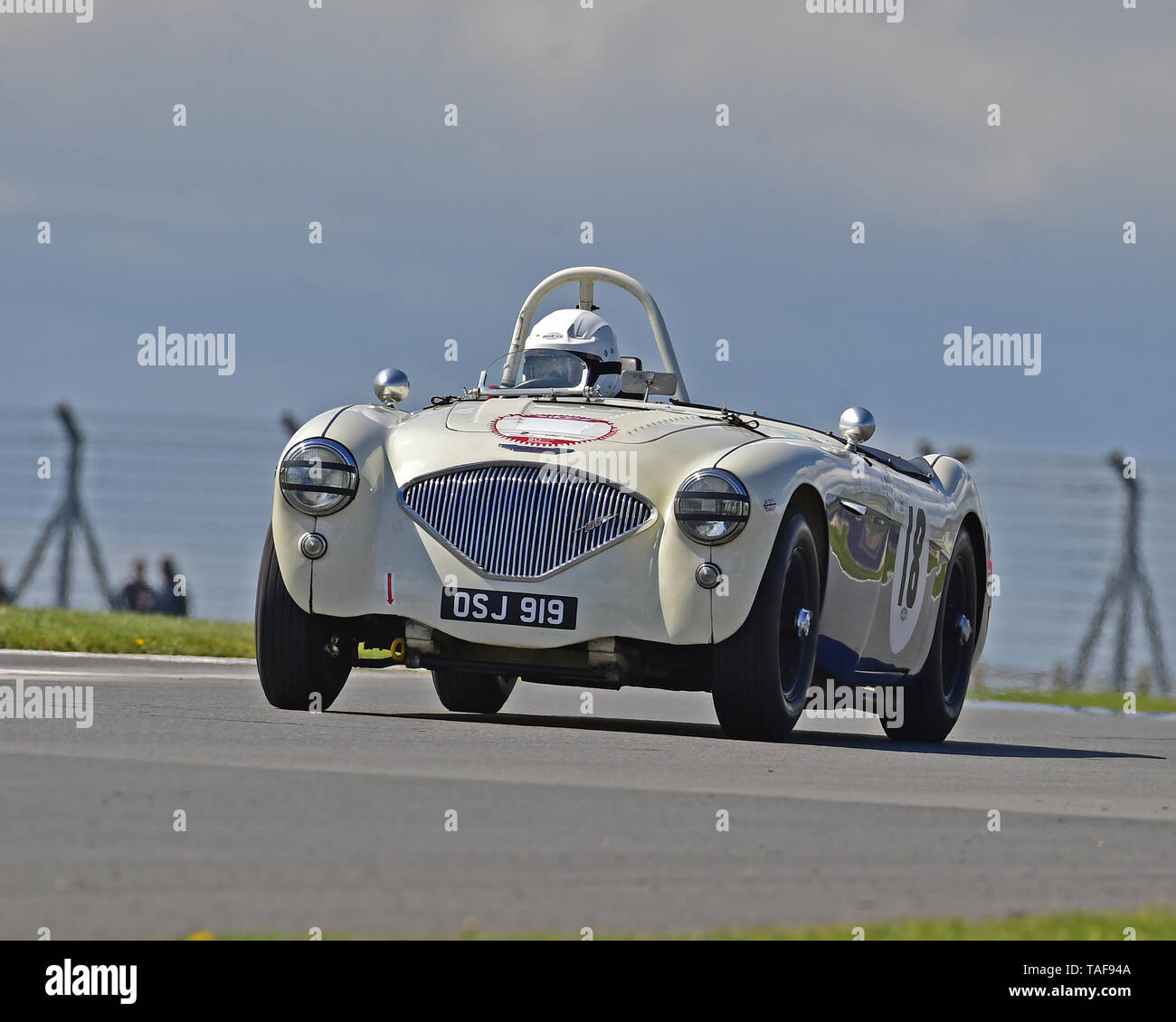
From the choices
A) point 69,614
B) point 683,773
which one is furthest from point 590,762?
point 69,614

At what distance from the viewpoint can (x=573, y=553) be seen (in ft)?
29.1

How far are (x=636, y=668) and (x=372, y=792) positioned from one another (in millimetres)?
2955

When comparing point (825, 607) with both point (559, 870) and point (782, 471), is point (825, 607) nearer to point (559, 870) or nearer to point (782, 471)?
point (782, 471)

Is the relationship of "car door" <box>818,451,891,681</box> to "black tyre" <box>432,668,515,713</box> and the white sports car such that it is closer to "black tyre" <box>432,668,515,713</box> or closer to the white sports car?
the white sports car

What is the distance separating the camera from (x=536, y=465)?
8.99m

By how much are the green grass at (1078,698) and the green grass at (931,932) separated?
14.7 m

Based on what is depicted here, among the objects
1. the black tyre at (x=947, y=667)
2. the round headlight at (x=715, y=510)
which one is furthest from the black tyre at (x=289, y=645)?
the black tyre at (x=947, y=667)

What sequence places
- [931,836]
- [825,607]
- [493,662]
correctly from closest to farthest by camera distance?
[931,836]
[493,662]
[825,607]

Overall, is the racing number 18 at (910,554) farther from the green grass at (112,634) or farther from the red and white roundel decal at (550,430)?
the green grass at (112,634)

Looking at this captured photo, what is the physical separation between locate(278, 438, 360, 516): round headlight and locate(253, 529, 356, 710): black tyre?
0.22 metres

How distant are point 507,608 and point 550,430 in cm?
83

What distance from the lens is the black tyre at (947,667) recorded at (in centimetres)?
1148

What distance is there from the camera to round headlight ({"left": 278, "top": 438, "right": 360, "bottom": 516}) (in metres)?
9.27

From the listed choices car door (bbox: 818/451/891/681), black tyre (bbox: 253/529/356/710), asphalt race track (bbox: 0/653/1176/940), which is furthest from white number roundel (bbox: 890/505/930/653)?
black tyre (bbox: 253/529/356/710)
